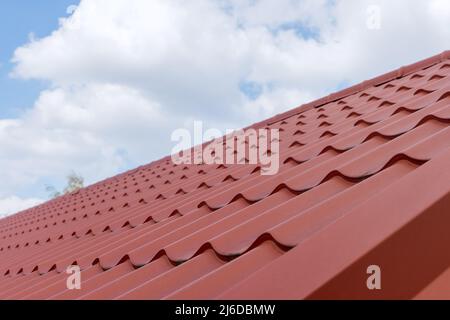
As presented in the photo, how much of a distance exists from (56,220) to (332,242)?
482 centimetres

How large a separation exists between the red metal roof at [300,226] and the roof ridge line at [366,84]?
284mm

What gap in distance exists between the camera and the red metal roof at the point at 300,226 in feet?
3.82

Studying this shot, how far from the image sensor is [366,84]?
5082mm

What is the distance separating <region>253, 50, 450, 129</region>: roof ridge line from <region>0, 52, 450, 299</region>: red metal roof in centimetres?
28

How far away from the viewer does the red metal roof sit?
1.16m
